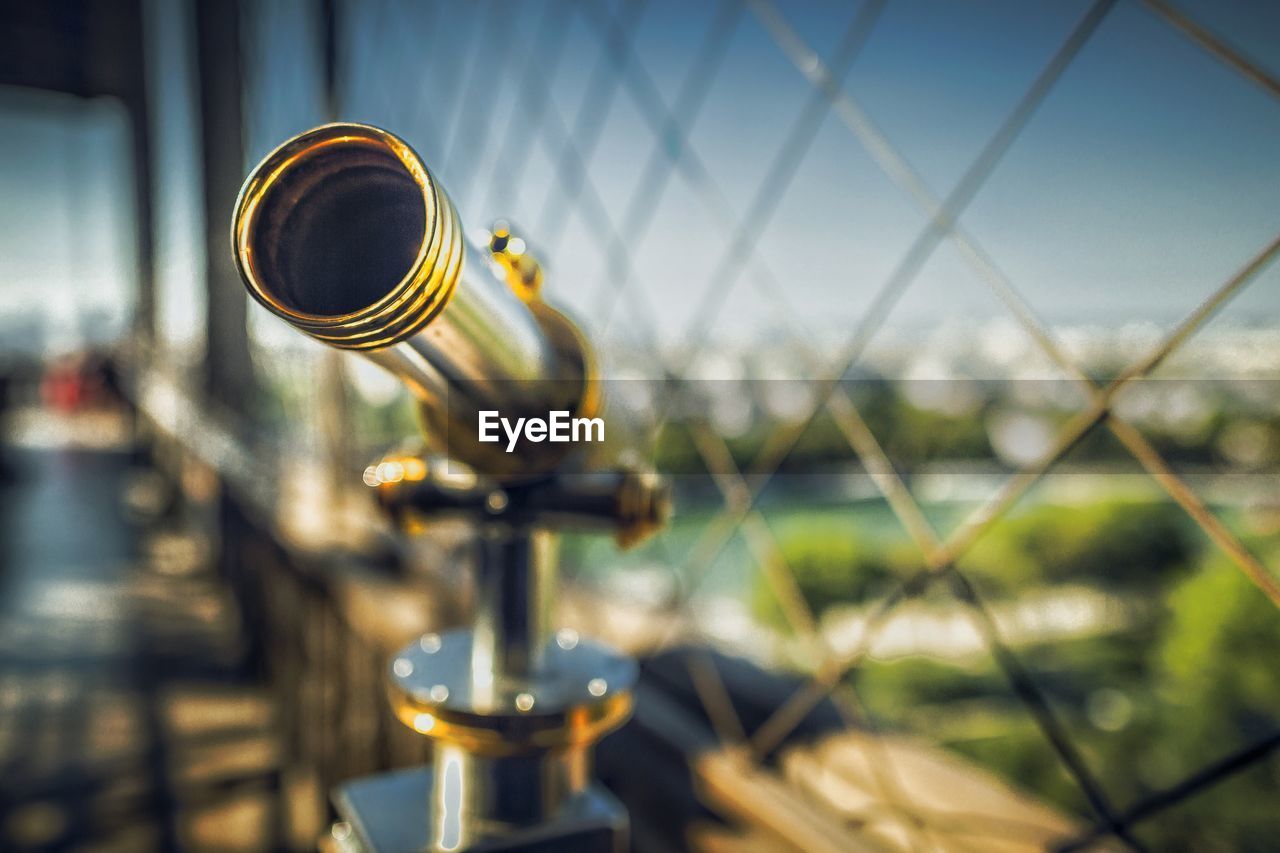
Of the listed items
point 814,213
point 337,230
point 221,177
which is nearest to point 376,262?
point 337,230

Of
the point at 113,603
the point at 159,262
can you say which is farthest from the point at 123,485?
the point at 113,603

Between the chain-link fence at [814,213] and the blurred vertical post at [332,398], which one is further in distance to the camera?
the blurred vertical post at [332,398]

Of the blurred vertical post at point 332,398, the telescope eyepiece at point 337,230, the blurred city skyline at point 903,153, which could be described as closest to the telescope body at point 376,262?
the telescope eyepiece at point 337,230

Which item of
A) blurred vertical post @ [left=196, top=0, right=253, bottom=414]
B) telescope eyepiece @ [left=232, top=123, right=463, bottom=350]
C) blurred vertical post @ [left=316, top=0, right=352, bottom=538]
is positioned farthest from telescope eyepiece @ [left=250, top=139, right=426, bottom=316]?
blurred vertical post @ [left=196, top=0, right=253, bottom=414]

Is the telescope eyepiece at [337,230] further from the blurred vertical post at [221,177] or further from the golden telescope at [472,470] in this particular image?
the blurred vertical post at [221,177]

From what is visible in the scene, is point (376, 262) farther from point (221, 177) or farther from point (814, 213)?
point (221, 177)

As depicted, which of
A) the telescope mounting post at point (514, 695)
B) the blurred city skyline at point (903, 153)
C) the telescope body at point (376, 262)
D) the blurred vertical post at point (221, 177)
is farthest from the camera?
the blurred vertical post at point (221, 177)
